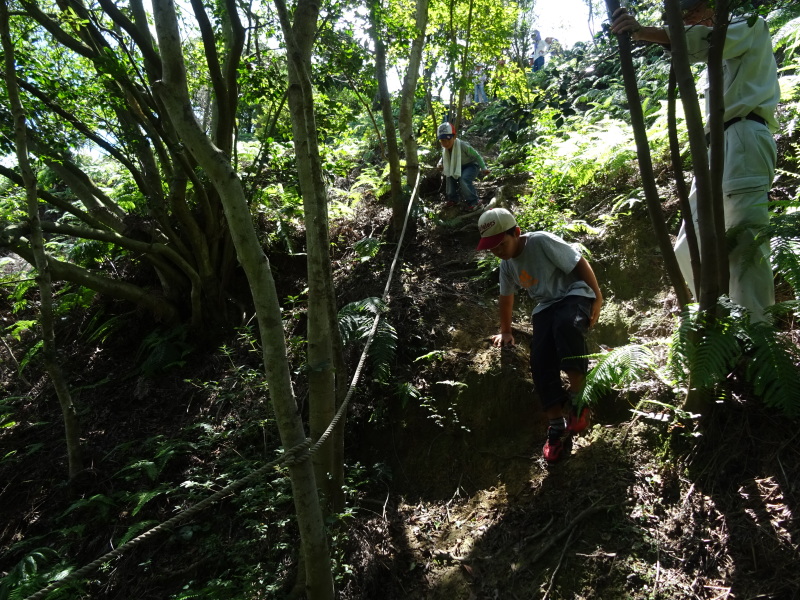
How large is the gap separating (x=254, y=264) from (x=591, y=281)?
8.00 ft

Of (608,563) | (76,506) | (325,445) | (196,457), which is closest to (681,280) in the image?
(608,563)

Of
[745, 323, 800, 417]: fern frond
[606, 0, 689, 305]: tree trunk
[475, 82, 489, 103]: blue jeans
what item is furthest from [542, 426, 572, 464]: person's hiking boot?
[475, 82, 489, 103]: blue jeans

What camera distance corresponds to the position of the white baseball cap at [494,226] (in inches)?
138

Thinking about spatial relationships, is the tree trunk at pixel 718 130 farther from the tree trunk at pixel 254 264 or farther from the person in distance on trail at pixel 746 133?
the tree trunk at pixel 254 264

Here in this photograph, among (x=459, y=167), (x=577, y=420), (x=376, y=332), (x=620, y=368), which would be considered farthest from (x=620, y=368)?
(x=459, y=167)

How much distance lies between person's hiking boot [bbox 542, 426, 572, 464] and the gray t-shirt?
0.88 metres

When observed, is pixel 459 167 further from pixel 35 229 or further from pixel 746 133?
pixel 35 229

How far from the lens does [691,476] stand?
2727mm

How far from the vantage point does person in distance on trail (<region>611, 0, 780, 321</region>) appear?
2828mm

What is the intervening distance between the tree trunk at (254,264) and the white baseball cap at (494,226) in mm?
1752

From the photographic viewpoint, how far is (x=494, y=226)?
3.50 metres

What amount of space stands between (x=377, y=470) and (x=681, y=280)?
8.82 ft

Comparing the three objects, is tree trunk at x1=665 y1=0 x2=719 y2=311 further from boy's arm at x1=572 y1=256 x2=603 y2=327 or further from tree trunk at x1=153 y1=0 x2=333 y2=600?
tree trunk at x1=153 y1=0 x2=333 y2=600

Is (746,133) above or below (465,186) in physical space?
below
